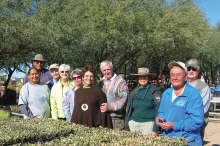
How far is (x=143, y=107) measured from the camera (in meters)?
4.22

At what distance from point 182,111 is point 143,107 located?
→ 1074mm

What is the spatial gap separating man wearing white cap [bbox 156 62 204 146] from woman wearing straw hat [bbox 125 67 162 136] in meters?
0.74

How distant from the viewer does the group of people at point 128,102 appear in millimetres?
3217

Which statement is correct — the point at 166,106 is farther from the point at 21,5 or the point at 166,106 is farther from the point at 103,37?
the point at 21,5

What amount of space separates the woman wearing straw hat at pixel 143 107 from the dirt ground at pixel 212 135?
13.5 ft

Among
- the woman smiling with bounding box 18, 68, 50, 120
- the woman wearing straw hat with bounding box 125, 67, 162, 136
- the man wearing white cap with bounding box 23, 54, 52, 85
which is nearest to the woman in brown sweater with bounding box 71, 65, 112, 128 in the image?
the woman wearing straw hat with bounding box 125, 67, 162, 136

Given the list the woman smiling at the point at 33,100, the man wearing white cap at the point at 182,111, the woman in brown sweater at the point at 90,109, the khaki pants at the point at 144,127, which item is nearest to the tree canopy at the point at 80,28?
the woman smiling at the point at 33,100

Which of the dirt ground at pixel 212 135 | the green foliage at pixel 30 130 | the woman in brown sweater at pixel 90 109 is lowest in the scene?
the dirt ground at pixel 212 135

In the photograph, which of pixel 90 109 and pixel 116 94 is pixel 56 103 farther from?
pixel 116 94

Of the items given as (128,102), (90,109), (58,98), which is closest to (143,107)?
(128,102)

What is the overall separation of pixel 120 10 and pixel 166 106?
8.94 meters

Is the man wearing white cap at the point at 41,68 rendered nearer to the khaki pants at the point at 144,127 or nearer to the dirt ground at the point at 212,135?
the khaki pants at the point at 144,127

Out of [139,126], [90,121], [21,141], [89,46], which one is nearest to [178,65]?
[139,126]

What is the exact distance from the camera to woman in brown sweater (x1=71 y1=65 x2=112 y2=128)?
162 inches
